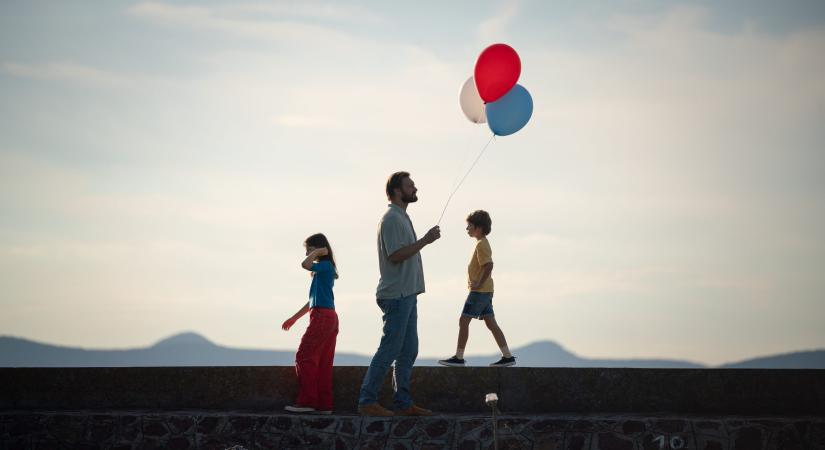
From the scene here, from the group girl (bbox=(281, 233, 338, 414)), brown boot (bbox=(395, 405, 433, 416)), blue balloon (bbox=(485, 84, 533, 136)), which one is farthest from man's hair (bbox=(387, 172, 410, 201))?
brown boot (bbox=(395, 405, 433, 416))

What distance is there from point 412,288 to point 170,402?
9.58 ft

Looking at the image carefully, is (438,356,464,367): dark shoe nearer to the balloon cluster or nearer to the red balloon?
the balloon cluster

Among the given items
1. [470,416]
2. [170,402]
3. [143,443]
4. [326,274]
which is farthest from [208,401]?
[470,416]

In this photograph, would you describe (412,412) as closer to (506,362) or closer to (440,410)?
(440,410)

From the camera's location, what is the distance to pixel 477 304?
397 inches

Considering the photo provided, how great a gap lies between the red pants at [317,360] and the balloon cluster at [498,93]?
7.62 ft

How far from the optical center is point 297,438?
8633mm

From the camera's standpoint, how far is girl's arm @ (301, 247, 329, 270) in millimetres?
9086

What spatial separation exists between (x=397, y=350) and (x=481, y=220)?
209 centimetres

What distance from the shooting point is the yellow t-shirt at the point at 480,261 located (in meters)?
9.98

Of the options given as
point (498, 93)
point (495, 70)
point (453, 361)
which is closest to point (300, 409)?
point (453, 361)

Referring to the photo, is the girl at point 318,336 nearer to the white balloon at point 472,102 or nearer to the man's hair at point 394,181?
the man's hair at point 394,181

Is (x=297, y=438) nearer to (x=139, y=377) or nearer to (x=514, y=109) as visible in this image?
(x=139, y=377)

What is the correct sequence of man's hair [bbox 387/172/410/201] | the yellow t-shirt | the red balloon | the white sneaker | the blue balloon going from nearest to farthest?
man's hair [bbox 387/172/410/201] < the white sneaker < the red balloon < the blue balloon < the yellow t-shirt
